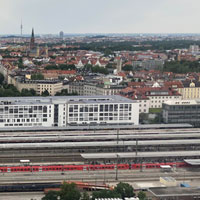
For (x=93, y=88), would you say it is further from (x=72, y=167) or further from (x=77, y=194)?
(x=77, y=194)

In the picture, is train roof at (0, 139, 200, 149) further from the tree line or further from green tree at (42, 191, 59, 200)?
green tree at (42, 191, 59, 200)

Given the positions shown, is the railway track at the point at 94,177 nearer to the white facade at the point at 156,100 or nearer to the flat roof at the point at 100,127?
the flat roof at the point at 100,127

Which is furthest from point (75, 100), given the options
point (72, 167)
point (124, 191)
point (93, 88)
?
point (124, 191)

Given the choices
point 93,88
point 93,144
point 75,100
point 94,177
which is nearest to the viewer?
point 94,177

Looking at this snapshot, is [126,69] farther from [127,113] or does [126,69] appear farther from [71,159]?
[71,159]

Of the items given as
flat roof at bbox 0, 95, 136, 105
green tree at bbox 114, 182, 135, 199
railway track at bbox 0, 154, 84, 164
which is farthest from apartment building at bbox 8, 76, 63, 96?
green tree at bbox 114, 182, 135, 199

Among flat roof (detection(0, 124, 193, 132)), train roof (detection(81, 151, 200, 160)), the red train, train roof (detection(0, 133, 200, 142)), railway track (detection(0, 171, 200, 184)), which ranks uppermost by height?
train roof (detection(0, 133, 200, 142))

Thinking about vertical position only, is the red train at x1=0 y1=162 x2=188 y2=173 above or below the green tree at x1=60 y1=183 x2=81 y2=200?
below
